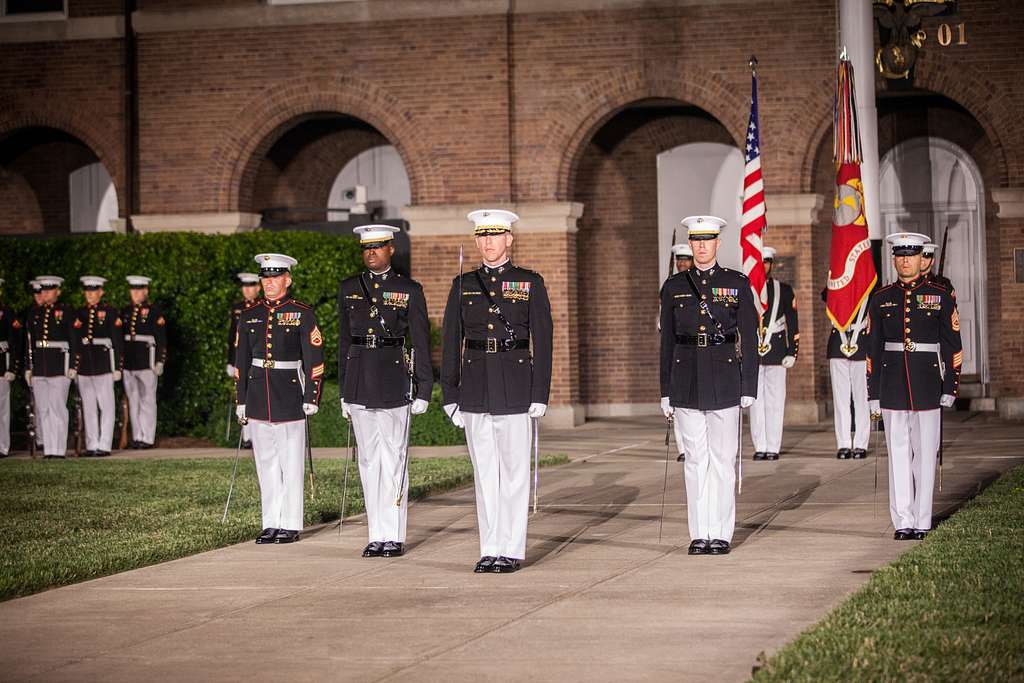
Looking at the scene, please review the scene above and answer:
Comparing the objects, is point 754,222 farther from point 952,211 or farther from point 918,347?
point 952,211

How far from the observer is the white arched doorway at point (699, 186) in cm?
2403

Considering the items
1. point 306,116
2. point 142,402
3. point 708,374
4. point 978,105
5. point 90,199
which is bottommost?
point 142,402

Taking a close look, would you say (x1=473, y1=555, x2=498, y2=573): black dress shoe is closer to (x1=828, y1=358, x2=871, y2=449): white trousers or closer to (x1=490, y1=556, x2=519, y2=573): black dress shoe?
(x1=490, y1=556, x2=519, y2=573): black dress shoe

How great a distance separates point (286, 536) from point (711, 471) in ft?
9.96

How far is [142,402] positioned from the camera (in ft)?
63.8

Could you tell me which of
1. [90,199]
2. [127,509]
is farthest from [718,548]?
[90,199]

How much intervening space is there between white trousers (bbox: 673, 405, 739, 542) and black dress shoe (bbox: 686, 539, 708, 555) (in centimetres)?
4

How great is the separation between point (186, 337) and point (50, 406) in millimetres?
2144

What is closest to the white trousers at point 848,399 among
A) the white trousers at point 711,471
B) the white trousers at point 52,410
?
the white trousers at point 711,471

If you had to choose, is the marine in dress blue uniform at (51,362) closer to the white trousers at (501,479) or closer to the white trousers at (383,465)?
the white trousers at (383,465)

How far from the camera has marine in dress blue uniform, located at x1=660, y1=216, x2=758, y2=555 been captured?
9.76m

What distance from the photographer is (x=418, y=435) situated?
18797 mm

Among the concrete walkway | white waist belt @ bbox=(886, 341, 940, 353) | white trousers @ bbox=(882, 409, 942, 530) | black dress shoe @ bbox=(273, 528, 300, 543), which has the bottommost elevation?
the concrete walkway

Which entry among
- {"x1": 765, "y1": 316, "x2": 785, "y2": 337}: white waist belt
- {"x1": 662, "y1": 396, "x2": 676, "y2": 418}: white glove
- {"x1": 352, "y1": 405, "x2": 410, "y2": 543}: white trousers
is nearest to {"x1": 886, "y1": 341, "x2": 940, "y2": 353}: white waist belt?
{"x1": 662, "y1": 396, "x2": 676, "y2": 418}: white glove
